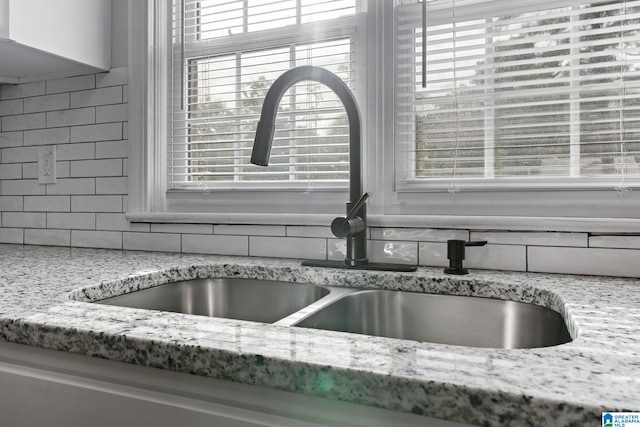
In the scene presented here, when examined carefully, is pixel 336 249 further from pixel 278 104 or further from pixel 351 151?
pixel 278 104

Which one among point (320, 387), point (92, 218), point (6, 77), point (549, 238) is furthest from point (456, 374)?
point (6, 77)

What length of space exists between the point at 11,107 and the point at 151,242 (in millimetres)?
885

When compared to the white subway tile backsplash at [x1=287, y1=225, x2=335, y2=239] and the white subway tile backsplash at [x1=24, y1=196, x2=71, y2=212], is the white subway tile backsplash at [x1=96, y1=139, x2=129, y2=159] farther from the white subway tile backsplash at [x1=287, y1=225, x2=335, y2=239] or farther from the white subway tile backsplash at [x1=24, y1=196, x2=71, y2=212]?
the white subway tile backsplash at [x1=287, y1=225, x2=335, y2=239]

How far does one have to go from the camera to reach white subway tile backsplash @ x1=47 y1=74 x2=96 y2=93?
1797 millimetres

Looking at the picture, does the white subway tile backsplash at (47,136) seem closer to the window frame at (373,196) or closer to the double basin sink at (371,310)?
the window frame at (373,196)

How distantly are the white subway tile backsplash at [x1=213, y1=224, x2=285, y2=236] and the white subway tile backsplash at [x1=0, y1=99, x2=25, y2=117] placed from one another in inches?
40.8

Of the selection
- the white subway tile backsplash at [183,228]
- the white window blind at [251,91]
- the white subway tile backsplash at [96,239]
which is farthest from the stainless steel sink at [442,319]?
the white subway tile backsplash at [96,239]

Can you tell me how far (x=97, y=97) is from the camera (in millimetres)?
1786

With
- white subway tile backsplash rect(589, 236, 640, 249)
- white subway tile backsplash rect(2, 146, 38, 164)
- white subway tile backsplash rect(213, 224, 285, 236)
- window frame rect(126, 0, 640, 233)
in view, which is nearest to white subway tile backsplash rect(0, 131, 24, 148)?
white subway tile backsplash rect(2, 146, 38, 164)

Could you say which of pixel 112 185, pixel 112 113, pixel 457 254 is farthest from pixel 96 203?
pixel 457 254

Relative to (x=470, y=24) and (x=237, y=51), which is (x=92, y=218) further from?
(x=470, y=24)

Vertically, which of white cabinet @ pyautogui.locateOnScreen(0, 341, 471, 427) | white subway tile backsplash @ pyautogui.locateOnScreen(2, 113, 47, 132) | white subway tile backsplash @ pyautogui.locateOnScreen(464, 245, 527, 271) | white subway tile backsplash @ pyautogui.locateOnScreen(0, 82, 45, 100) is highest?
white subway tile backsplash @ pyautogui.locateOnScreen(0, 82, 45, 100)

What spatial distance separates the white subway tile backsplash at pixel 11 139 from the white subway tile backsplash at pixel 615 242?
2.06 m

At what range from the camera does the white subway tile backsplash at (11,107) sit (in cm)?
193
